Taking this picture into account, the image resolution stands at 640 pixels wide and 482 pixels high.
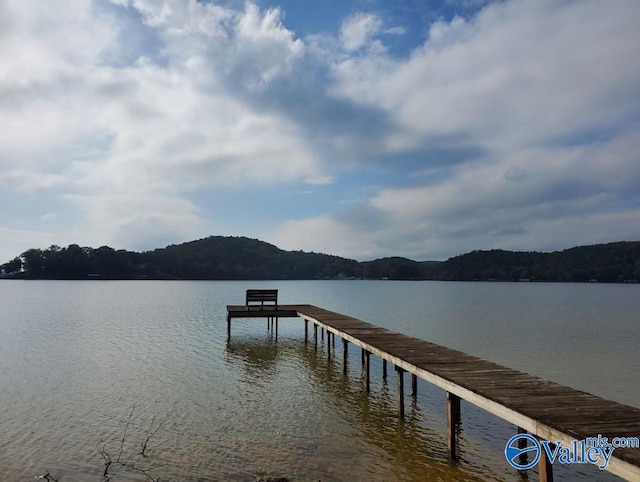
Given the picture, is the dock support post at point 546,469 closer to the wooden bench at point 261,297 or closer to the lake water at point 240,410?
the lake water at point 240,410

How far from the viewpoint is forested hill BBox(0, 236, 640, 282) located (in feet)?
426

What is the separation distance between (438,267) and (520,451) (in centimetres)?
17144

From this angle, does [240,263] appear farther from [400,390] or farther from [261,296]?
[400,390]

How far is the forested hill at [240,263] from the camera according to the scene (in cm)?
12975

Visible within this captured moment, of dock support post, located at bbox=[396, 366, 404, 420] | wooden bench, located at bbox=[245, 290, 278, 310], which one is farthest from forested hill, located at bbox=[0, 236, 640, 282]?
dock support post, located at bbox=[396, 366, 404, 420]

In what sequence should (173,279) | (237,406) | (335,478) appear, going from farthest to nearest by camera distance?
1. (173,279)
2. (237,406)
3. (335,478)

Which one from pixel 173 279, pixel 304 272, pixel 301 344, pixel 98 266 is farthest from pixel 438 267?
pixel 301 344

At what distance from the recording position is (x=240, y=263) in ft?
454

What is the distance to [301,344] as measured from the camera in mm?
22578

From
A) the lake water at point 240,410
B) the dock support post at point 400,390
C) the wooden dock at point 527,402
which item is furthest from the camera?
the dock support post at point 400,390

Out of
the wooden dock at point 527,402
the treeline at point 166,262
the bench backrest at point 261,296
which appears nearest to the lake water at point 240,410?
the wooden dock at point 527,402

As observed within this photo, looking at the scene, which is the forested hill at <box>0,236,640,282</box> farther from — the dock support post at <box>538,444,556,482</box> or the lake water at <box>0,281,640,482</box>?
the dock support post at <box>538,444,556,482</box>

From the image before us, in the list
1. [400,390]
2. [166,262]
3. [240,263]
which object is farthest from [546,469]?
[166,262]

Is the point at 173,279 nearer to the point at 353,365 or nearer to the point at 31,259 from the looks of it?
the point at 31,259
